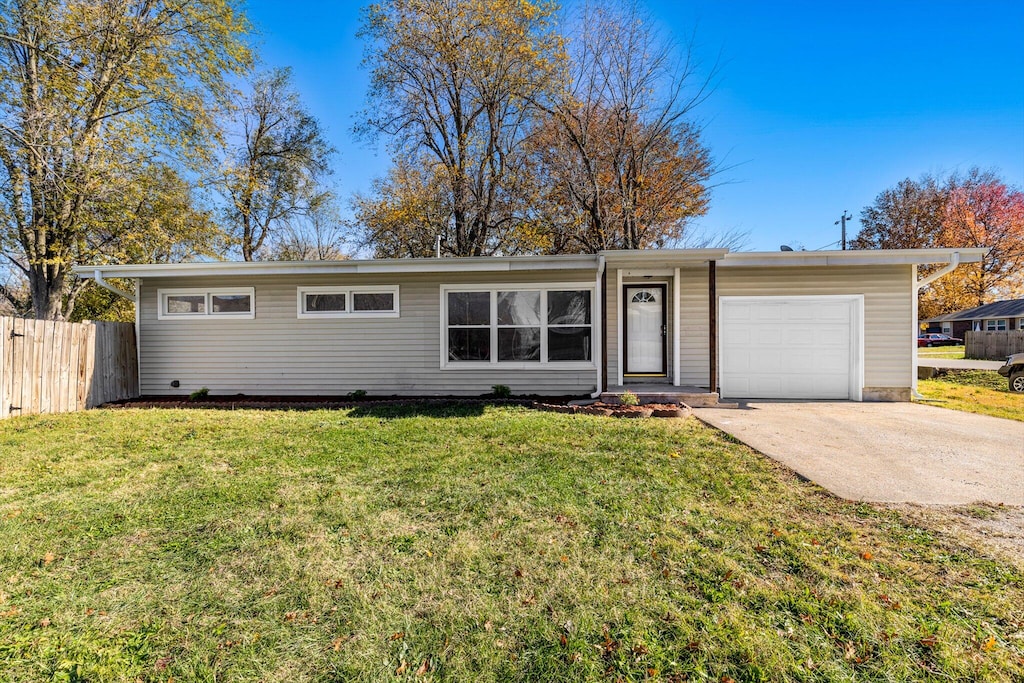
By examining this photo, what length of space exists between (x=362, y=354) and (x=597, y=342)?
4.62 m

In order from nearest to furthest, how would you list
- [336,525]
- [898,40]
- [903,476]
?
[336,525], [903,476], [898,40]

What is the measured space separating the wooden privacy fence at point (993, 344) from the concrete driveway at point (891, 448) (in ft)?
60.3

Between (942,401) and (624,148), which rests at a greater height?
(624,148)

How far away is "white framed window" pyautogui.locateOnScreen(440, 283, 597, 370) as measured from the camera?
8.46 m

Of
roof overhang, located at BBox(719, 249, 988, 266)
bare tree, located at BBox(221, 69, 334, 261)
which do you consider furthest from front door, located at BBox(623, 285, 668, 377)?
bare tree, located at BBox(221, 69, 334, 261)

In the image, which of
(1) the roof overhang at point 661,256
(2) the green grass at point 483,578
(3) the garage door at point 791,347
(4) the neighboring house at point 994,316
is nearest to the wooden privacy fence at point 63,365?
(2) the green grass at point 483,578

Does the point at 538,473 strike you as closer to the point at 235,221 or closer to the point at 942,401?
the point at 942,401

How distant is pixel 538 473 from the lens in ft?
13.4

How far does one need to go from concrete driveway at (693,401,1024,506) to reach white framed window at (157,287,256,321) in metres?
8.68

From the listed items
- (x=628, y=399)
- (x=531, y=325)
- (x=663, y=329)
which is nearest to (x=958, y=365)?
(x=663, y=329)

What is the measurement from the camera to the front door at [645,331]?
860 cm

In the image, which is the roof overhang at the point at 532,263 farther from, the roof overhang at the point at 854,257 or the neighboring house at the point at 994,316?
the neighboring house at the point at 994,316

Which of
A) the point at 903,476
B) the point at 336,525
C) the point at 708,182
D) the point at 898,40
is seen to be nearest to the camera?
the point at 336,525

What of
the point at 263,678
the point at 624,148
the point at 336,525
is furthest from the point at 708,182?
the point at 263,678
